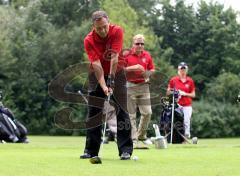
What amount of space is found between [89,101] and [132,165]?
5.36 feet

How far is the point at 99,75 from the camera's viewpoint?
9.72 m

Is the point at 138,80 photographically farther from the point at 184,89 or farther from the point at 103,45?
the point at 184,89

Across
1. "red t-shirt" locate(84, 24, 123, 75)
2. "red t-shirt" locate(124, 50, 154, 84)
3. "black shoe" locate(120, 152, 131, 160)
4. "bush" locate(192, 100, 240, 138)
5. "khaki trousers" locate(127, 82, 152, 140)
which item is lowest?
"bush" locate(192, 100, 240, 138)

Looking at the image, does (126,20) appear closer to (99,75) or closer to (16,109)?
(16,109)

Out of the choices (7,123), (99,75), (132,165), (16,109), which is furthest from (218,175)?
(16,109)

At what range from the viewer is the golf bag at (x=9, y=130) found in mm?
16734

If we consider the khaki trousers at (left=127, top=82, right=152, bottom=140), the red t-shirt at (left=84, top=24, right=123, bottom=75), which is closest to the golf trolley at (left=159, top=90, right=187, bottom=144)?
the khaki trousers at (left=127, top=82, right=152, bottom=140)

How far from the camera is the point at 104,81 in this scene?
973 centimetres

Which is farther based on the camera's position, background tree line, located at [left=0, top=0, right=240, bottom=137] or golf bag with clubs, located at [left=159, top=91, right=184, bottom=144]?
background tree line, located at [left=0, top=0, right=240, bottom=137]

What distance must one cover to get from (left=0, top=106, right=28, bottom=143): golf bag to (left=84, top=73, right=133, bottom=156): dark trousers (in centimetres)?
697

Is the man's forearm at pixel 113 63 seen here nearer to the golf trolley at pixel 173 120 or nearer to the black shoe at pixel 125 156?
the black shoe at pixel 125 156

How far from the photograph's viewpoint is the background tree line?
34.9 meters

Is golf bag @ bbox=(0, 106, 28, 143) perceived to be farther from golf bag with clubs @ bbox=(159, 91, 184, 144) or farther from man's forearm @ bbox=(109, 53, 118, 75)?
man's forearm @ bbox=(109, 53, 118, 75)

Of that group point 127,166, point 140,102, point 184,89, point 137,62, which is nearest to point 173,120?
point 184,89
